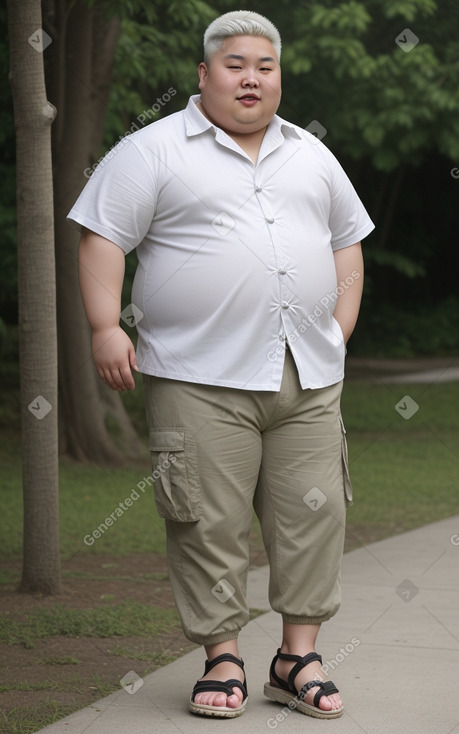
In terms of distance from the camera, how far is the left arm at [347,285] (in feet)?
11.9

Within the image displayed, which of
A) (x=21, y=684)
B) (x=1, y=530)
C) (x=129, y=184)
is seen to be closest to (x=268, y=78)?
(x=129, y=184)

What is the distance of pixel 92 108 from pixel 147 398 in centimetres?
620

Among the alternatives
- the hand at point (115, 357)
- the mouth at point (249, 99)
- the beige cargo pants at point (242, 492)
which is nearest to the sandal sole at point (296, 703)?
the beige cargo pants at point (242, 492)

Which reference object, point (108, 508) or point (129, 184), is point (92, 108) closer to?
point (108, 508)

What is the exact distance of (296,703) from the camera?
11.3 feet

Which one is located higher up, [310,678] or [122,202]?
[122,202]

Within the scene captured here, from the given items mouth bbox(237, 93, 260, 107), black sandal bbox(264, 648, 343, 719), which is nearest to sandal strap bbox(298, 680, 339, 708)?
black sandal bbox(264, 648, 343, 719)

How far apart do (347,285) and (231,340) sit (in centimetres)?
51

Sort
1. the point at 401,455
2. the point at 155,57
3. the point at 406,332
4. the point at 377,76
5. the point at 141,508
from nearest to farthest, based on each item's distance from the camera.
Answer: the point at 141,508 < the point at 401,455 < the point at 155,57 < the point at 377,76 < the point at 406,332

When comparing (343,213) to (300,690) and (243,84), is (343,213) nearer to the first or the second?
(243,84)

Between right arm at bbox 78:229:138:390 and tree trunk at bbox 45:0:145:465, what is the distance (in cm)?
559

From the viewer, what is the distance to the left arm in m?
3.64

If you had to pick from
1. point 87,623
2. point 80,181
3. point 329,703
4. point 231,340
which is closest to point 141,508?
point 80,181

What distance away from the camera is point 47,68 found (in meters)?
8.70
